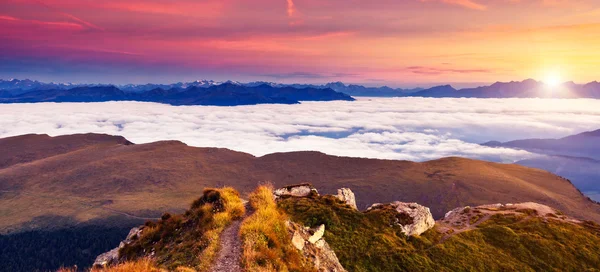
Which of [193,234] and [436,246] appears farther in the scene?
[436,246]

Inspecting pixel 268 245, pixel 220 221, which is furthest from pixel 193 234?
pixel 268 245

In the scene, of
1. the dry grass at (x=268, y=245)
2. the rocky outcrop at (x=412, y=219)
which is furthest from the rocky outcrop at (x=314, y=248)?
the rocky outcrop at (x=412, y=219)

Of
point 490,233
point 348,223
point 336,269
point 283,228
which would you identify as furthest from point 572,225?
point 283,228

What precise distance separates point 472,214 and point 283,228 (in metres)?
61.3

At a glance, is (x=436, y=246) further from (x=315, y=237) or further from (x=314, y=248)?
(x=314, y=248)

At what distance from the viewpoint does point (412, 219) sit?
46219 millimetres

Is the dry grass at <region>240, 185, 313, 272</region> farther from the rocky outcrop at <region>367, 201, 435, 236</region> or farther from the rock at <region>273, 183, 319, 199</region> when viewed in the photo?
the rocky outcrop at <region>367, 201, 435, 236</region>

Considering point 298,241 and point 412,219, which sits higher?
point 298,241

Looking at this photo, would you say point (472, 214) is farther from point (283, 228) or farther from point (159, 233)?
point (159, 233)

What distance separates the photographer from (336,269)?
25844 millimetres

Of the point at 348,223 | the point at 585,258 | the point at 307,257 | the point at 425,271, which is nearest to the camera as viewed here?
the point at 307,257

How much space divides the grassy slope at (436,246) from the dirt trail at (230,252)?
39.8ft

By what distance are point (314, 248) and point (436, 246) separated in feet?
78.9

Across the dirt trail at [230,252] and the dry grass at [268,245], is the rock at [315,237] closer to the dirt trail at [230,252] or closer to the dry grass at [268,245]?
the dry grass at [268,245]
